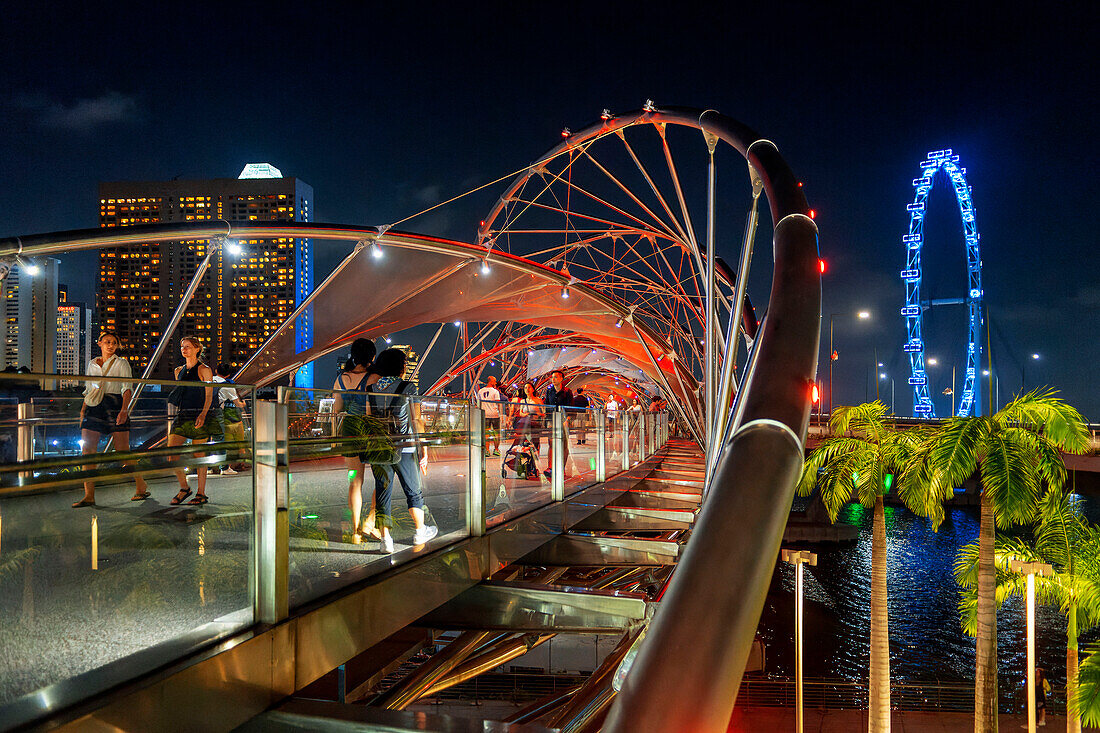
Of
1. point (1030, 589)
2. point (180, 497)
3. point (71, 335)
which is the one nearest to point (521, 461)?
point (180, 497)

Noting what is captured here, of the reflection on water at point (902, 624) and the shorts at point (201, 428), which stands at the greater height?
the shorts at point (201, 428)

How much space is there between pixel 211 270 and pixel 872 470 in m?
54.7

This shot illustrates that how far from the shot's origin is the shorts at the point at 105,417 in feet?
12.4

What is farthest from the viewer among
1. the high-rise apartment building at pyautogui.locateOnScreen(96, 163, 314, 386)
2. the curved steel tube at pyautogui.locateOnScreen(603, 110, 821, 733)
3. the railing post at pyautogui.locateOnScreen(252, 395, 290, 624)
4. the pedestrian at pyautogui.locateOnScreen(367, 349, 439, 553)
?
the high-rise apartment building at pyautogui.locateOnScreen(96, 163, 314, 386)

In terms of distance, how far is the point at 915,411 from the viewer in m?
96.9

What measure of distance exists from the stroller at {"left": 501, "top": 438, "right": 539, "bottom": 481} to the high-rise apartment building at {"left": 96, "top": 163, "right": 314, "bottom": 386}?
6.89 m

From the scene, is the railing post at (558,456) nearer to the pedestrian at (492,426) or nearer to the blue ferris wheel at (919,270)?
the pedestrian at (492,426)

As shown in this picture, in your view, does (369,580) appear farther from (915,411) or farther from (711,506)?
(915,411)

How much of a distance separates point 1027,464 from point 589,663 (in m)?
14.0

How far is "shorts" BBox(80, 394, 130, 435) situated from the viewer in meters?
3.79

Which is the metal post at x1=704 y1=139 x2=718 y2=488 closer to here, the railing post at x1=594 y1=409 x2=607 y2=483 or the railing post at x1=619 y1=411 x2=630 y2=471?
the railing post at x1=594 y1=409 x2=607 y2=483

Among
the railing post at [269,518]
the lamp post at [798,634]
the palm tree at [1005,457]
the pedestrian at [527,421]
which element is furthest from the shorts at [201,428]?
the palm tree at [1005,457]

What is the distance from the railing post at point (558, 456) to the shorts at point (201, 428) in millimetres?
6643

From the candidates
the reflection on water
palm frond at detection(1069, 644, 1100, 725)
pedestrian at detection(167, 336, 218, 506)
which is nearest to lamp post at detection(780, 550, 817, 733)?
palm frond at detection(1069, 644, 1100, 725)
